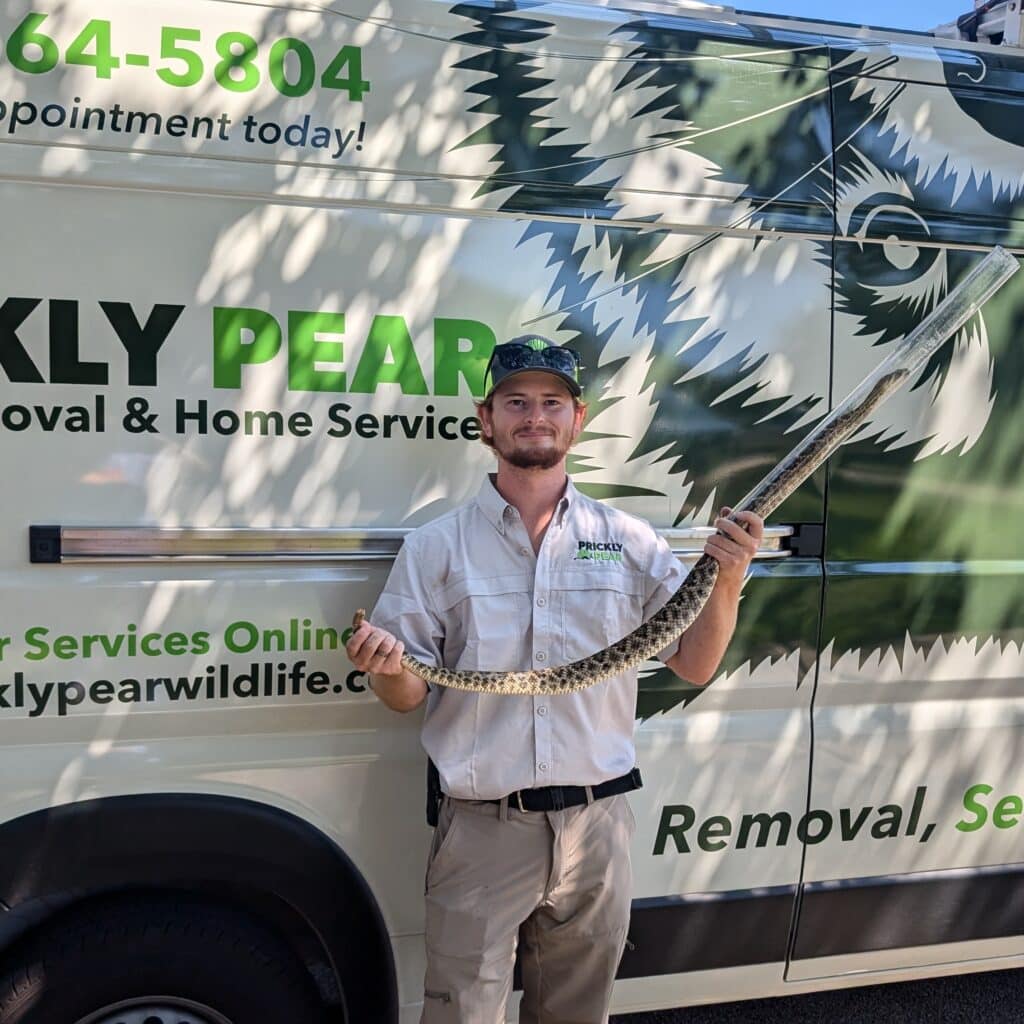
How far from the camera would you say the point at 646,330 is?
88.1 inches

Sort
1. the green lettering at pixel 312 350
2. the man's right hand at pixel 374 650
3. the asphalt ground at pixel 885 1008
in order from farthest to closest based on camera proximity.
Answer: the asphalt ground at pixel 885 1008, the green lettering at pixel 312 350, the man's right hand at pixel 374 650

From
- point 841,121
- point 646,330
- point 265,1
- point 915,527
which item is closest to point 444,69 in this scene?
point 265,1

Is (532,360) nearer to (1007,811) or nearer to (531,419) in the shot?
(531,419)

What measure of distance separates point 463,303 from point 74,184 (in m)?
0.88

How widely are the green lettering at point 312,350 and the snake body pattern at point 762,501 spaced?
58cm

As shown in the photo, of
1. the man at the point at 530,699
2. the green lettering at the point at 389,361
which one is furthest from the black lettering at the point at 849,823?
the green lettering at the point at 389,361

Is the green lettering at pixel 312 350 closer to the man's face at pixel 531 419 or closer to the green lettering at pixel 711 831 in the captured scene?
the man's face at pixel 531 419

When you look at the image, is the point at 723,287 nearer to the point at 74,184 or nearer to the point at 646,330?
the point at 646,330

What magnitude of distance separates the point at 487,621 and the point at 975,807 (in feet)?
5.09

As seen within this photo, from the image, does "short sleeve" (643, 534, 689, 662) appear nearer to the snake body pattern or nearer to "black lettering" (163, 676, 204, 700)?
A: the snake body pattern

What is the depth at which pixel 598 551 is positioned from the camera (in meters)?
2.09

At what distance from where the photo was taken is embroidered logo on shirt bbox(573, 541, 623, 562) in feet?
6.83

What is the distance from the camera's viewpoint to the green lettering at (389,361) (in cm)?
209

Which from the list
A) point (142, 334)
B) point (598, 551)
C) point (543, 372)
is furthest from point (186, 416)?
point (598, 551)
